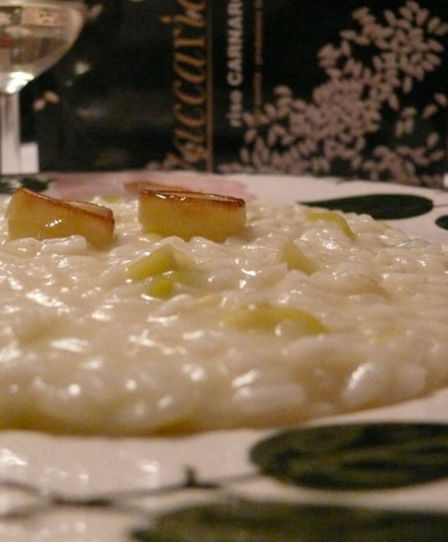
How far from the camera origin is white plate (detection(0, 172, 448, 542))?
467mm

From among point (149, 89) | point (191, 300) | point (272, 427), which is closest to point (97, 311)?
point (191, 300)

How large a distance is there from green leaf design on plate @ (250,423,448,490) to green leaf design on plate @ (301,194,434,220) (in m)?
0.94

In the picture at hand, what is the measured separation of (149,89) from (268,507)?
1.64 m

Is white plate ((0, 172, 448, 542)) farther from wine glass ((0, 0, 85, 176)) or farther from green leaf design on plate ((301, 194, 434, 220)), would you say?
wine glass ((0, 0, 85, 176))

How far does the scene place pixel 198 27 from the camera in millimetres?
1930

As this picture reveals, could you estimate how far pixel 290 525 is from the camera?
454 millimetres

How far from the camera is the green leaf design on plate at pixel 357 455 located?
1.67ft

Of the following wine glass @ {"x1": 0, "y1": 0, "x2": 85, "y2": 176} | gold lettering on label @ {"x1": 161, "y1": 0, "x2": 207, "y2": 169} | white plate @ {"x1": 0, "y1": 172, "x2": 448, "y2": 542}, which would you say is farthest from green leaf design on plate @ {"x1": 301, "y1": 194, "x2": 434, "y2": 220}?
white plate @ {"x1": 0, "y1": 172, "x2": 448, "y2": 542}

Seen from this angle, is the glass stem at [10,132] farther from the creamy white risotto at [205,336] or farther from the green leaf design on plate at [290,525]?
the green leaf design on plate at [290,525]

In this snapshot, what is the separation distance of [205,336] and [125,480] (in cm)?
18

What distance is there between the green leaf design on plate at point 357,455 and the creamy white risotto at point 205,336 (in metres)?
0.05

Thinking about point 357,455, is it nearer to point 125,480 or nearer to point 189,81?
point 125,480

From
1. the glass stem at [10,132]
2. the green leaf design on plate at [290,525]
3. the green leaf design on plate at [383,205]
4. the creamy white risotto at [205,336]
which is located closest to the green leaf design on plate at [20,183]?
the glass stem at [10,132]

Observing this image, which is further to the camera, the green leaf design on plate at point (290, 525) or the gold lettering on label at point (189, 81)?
the gold lettering on label at point (189, 81)
